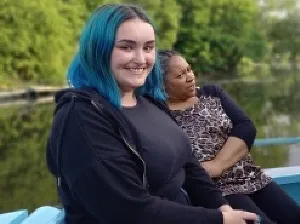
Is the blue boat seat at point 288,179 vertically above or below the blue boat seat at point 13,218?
below

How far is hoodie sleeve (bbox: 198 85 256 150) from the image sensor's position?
1.88 meters

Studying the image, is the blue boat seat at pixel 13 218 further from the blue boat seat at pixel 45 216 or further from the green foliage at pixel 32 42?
the green foliage at pixel 32 42

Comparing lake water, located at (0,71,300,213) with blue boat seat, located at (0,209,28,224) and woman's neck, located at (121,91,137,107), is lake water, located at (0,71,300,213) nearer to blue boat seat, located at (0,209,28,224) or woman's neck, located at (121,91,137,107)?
blue boat seat, located at (0,209,28,224)

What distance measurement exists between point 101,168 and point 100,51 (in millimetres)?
262

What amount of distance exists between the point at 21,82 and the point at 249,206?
70.7ft

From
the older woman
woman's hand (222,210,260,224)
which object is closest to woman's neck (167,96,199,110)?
the older woman

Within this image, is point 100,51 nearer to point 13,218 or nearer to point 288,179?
point 13,218

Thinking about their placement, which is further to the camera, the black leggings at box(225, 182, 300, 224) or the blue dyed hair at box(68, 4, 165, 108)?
the black leggings at box(225, 182, 300, 224)

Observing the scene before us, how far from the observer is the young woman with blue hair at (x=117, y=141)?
1.13 m

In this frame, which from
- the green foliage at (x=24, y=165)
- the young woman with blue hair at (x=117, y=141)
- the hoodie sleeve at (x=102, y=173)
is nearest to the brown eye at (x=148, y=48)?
the young woman with blue hair at (x=117, y=141)

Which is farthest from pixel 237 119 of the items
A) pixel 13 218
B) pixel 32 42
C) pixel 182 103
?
pixel 32 42

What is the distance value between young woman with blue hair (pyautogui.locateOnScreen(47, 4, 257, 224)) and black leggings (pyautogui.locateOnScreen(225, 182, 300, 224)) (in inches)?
19.5

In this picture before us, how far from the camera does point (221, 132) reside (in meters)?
1.88

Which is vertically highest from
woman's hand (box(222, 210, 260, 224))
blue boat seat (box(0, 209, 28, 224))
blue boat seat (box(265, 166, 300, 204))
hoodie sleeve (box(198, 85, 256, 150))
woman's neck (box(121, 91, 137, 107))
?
woman's neck (box(121, 91, 137, 107))
